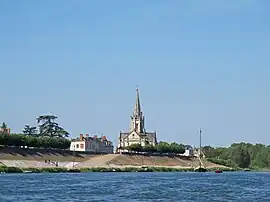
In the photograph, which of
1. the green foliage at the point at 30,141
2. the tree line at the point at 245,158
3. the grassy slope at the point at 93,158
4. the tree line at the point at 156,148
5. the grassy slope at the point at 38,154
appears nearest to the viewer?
the grassy slope at the point at 38,154

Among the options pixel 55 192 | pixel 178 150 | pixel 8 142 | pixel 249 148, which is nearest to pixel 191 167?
pixel 178 150

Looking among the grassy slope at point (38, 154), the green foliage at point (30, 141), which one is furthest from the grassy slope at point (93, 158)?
the green foliage at point (30, 141)

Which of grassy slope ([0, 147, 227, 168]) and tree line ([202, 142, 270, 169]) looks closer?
grassy slope ([0, 147, 227, 168])

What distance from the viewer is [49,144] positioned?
144 meters

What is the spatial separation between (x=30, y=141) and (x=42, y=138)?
684 centimetres

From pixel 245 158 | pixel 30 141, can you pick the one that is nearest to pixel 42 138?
pixel 30 141

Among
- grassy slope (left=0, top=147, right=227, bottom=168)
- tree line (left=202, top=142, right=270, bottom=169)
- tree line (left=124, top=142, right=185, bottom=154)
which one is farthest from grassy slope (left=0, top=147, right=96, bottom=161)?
tree line (left=202, top=142, right=270, bottom=169)

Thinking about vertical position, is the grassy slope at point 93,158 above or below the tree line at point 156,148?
below

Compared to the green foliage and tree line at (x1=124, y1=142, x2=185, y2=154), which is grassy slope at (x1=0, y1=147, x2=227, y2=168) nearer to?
the green foliage

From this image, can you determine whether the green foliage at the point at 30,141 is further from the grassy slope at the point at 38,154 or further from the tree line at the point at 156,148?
the tree line at the point at 156,148

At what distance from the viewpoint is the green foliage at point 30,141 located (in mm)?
133062

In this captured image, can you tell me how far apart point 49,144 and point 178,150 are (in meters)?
60.1

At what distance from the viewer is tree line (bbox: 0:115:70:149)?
134500 millimetres

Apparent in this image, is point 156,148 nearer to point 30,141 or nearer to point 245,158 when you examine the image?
point 245,158
